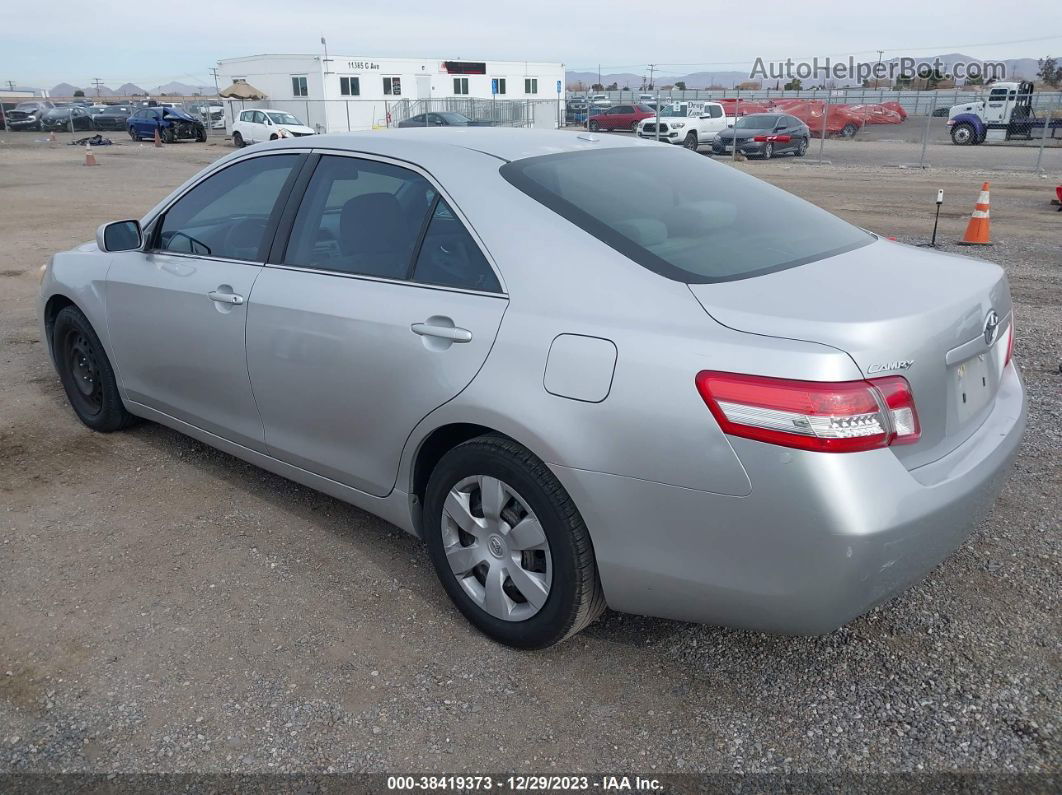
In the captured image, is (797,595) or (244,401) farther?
(244,401)

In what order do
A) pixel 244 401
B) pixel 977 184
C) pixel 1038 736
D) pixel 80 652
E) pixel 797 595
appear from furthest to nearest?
pixel 977 184 < pixel 244 401 < pixel 80 652 < pixel 1038 736 < pixel 797 595

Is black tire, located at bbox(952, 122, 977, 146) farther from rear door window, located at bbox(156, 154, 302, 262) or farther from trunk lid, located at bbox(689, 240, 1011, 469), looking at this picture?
rear door window, located at bbox(156, 154, 302, 262)

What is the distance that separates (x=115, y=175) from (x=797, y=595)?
2339 cm

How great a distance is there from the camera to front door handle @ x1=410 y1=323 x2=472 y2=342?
285 centimetres

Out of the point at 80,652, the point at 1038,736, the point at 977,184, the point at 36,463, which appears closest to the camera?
the point at 1038,736

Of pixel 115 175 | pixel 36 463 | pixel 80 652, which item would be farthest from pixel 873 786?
pixel 115 175

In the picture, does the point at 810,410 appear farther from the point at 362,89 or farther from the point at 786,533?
the point at 362,89

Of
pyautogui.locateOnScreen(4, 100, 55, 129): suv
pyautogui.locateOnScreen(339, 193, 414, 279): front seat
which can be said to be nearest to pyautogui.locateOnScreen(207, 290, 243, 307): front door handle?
pyautogui.locateOnScreen(339, 193, 414, 279): front seat

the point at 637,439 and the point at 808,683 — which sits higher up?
the point at 637,439

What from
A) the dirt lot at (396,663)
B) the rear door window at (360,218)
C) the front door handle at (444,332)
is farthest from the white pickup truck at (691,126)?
the front door handle at (444,332)

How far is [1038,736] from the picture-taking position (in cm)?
252

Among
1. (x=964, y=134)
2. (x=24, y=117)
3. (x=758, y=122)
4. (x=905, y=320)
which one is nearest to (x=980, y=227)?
(x=905, y=320)

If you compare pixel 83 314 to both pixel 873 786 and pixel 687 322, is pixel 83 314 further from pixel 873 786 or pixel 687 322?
pixel 873 786

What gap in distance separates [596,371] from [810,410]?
0.61m
